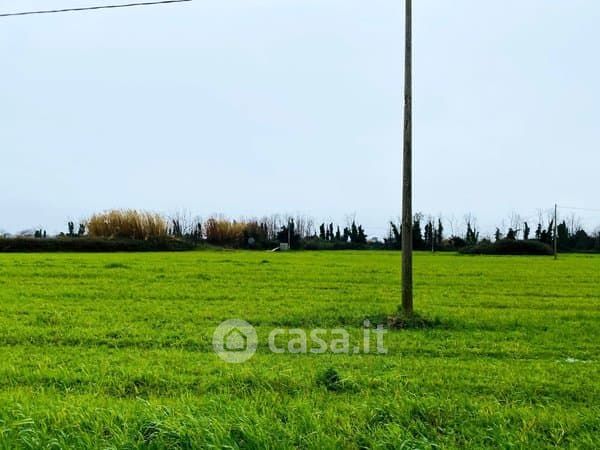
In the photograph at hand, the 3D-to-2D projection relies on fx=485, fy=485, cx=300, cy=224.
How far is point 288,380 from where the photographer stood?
170 inches

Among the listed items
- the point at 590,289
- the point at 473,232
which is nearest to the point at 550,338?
the point at 590,289

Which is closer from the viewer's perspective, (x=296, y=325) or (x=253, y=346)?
(x=253, y=346)

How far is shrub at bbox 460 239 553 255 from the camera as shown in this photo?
48.4 m

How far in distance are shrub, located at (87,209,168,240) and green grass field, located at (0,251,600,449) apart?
162 feet

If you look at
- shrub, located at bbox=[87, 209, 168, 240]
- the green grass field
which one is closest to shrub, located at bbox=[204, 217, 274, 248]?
shrub, located at bbox=[87, 209, 168, 240]

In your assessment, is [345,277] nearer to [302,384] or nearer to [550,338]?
[550,338]

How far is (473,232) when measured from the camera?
210 feet

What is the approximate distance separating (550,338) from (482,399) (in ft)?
11.8

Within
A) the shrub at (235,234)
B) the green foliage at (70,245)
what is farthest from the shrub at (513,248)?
the green foliage at (70,245)

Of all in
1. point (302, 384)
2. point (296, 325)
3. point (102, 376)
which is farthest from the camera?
point (296, 325)

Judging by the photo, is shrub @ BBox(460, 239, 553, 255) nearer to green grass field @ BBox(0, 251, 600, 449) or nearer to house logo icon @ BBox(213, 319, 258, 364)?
green grass field @ BBox(0, 251, 600, 449)

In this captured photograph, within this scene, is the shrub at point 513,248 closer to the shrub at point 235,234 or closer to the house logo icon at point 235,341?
the shrub at point 235,234

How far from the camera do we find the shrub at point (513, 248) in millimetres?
48375

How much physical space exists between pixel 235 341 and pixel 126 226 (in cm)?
5531
